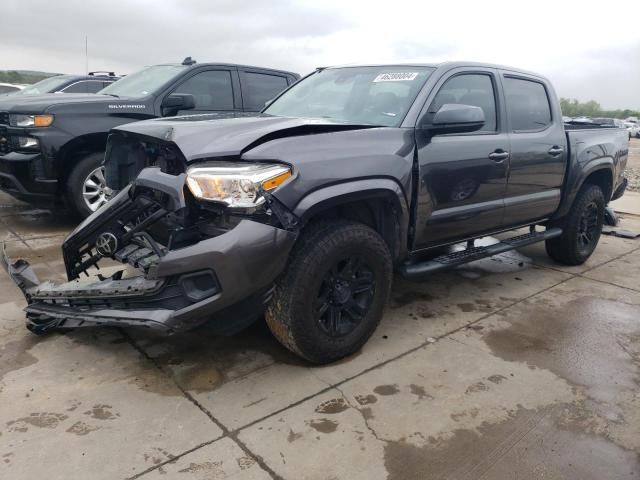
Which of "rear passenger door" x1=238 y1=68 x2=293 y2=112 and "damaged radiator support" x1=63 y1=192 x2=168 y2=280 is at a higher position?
"rear passenger door" x1=238 y1=68 x2=293 y2=112

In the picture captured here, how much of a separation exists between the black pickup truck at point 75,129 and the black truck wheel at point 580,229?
12.9ft

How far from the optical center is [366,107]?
3.75 metres

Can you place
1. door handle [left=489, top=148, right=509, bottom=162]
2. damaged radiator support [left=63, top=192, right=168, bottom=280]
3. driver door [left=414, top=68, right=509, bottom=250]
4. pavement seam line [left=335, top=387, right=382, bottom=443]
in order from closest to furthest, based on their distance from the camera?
pavement seam line [left=335, top=387, right=382, bottom=443] → damaged radiator support [left=63, top=192, right=168, bottom=280] → driver door [left=414, top=68, right=509, bottom=250] → door handle [left=489, top=148, right=509, bottom=162]

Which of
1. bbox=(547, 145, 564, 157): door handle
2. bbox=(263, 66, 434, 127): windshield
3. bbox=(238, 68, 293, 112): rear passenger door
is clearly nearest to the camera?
bbox=(263, 66, 434, 127): windshield

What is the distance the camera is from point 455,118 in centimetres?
337

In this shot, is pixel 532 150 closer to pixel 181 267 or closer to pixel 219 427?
pixel 181 267

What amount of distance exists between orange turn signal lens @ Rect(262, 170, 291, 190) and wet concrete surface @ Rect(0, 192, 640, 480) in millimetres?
816

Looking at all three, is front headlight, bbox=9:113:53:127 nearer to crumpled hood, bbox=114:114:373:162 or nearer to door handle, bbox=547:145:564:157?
crumpled hood, bbox=114:114:373:162

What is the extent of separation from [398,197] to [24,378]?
230 centimetres

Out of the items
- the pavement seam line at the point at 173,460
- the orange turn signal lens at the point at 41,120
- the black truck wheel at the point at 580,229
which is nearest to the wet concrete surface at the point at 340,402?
the pavement seam line at the point at 173,460

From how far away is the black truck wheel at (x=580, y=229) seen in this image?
17.3 ft

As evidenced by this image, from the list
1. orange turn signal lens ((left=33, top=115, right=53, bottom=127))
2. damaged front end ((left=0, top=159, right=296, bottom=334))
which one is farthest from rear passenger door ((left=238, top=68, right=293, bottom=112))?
damaged front end ((left=0, top=159, right=296, bottom=334))

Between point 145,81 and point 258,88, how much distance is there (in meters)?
1.35

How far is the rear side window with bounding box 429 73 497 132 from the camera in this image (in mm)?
3744
